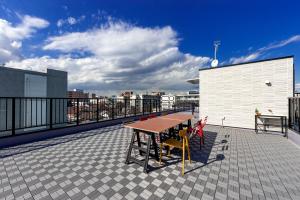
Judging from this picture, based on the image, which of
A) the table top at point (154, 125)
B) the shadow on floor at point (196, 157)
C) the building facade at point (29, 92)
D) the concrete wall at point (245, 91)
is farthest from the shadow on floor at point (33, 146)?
the concrete wall at point (245, 91)

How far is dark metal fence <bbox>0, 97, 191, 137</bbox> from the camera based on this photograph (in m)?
5.49

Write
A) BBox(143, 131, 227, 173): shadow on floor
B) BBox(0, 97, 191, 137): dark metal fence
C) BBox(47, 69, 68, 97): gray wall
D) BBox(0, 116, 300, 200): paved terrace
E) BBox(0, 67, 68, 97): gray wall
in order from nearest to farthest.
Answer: BBox(0, 116, 300, 200): paved terrace, BBox(143, 131, 227, 173): shadow on floor, BBox(0, 97, 191, 137): dark metal fence, BBox(0, 67, 68, 97): gray wall, BBox(47, 69, 68, 97): gray wall

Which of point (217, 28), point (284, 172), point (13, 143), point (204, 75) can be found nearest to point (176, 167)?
point (284, 172)

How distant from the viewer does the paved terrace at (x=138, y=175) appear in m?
1.93

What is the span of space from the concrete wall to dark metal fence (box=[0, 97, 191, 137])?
402 centimetres

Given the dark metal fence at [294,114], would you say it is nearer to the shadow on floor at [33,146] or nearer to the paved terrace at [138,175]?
the paved terrace at [138,175]

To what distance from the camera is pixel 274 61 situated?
579cm

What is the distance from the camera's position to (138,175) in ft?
7.85

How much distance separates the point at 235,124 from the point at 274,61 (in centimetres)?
316

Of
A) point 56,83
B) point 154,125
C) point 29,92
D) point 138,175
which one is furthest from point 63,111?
point 138,175

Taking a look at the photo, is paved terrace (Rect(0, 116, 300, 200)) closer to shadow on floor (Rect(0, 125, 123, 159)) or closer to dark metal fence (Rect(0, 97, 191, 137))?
shadow on floor (Rect(0, 125, 123, 159))

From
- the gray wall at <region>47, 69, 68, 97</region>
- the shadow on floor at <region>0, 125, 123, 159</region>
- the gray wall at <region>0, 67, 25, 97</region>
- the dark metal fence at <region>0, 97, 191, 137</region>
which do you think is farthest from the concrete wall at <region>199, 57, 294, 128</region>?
the gray wall at <region>0, 67, 25, 97</region>

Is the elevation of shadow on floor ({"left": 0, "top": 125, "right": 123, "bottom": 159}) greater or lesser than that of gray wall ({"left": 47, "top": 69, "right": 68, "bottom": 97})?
lesser

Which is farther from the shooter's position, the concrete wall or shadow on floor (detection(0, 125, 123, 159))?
the concrete wall
